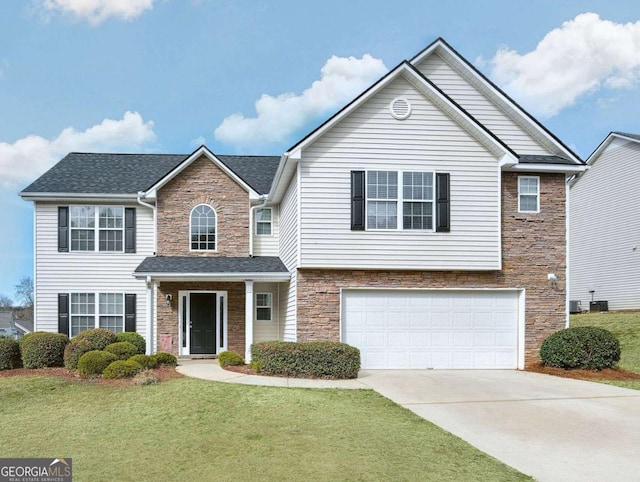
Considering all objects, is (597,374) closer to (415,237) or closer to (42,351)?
Answer: (415,237)

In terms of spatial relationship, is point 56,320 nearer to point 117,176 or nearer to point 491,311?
point 117,176

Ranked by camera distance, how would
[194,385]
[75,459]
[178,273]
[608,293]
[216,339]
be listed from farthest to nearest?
[608,293] < [216,339] < [178,273] < [194,385] < [75,459]

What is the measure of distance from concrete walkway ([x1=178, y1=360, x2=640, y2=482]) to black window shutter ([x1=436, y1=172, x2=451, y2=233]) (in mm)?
3888

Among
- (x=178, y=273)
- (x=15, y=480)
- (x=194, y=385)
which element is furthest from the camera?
(x=178, y=273)

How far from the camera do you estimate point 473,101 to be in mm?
19078

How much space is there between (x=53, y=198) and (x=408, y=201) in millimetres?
12278

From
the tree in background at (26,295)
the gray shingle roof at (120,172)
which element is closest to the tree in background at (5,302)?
the tree in background at (26,295)

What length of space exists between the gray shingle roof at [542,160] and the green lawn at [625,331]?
6.18m

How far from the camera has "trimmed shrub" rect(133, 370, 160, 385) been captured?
1405cm

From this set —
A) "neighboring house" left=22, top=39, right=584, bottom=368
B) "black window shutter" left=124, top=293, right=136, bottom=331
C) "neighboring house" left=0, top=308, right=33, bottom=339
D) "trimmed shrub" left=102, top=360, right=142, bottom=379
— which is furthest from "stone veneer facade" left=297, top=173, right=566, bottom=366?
"neighboring house" left=0, top=308, right=33, bottom=339

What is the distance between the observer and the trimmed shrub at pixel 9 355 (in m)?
17.0

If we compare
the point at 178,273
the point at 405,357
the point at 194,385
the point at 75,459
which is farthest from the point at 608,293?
the point at 75,459

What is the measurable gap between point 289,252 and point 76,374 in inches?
264

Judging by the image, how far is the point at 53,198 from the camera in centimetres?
2148
